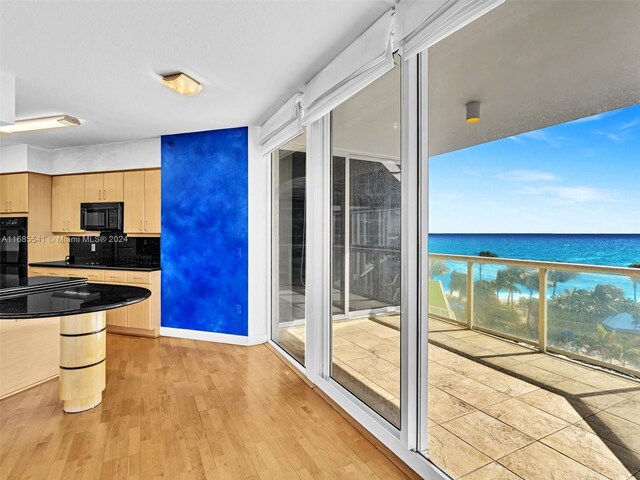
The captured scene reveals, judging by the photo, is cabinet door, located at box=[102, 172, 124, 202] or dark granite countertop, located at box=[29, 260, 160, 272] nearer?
dark granite countertop, located at box=[29, 260, 160, 272]

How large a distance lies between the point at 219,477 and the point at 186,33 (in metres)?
2.57

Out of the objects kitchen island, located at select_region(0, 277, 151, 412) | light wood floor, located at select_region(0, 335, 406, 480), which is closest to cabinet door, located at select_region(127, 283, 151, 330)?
light wood floor, located at select_region(0, 335, 406, 480)

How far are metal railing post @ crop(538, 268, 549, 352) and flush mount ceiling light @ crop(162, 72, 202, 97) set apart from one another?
2710 millimetres

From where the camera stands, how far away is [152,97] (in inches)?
124

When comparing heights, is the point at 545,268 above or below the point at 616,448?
above

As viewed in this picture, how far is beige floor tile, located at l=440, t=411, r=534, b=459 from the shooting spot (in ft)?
5.70

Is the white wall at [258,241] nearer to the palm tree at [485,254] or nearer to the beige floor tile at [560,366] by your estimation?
the palm tree at [485,254]

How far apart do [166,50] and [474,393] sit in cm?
286

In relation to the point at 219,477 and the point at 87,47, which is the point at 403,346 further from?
the point at 87,47

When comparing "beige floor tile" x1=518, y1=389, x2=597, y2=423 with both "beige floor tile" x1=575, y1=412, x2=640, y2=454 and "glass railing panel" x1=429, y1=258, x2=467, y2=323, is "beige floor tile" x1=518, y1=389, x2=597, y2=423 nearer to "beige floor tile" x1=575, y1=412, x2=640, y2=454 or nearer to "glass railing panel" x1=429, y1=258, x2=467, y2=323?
"beige floor tile" x1=575, y1=412, x2=640, y2=454

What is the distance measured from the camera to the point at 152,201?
450 cm

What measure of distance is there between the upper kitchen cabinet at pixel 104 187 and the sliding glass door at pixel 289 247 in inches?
88.7

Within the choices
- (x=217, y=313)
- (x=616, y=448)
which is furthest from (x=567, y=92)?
(x=217, y=313)

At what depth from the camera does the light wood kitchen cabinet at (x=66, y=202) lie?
495 centimetres
